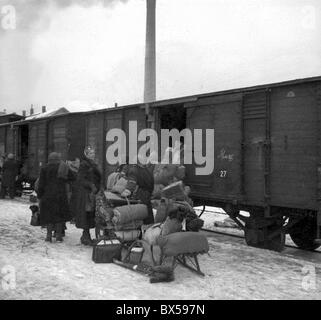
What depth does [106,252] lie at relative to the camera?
593 centimetres

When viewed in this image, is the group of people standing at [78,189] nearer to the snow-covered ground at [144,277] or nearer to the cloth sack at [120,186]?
the cloth sack at [120,186]

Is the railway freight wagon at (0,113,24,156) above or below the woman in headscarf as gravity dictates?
above

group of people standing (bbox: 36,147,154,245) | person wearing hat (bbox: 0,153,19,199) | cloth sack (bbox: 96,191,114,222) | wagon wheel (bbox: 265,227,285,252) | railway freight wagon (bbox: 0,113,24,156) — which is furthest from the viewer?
railway freight wagon (bbox: 0,113,24,156)

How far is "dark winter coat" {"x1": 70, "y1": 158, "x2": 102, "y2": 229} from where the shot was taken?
7.06 meters

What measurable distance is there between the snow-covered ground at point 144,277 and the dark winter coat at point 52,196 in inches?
20.9

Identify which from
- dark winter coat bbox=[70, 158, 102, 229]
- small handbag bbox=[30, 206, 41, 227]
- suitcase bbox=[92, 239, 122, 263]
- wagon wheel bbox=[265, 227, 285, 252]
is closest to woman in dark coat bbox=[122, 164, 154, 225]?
dark winter coat bbox=[70, 158, 102, 229]

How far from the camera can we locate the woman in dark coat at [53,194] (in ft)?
23.7

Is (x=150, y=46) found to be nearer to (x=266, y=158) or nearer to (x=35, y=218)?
(x=35, y=218)

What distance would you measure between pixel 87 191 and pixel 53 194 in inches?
28.2

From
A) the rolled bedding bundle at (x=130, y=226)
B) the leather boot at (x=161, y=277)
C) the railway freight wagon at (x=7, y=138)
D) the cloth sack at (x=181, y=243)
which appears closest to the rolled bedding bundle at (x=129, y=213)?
the rolled bedding bundle at (x=130, y=226)

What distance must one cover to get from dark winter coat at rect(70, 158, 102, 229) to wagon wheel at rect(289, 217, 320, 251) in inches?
159

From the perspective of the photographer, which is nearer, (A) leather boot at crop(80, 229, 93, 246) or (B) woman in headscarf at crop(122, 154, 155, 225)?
(B) woman in headscarf at crop(122, 154, 155, 225)

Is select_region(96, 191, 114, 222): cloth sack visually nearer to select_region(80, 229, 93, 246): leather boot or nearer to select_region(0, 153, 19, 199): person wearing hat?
select_region(80, 229, 93, 246): leather boot
